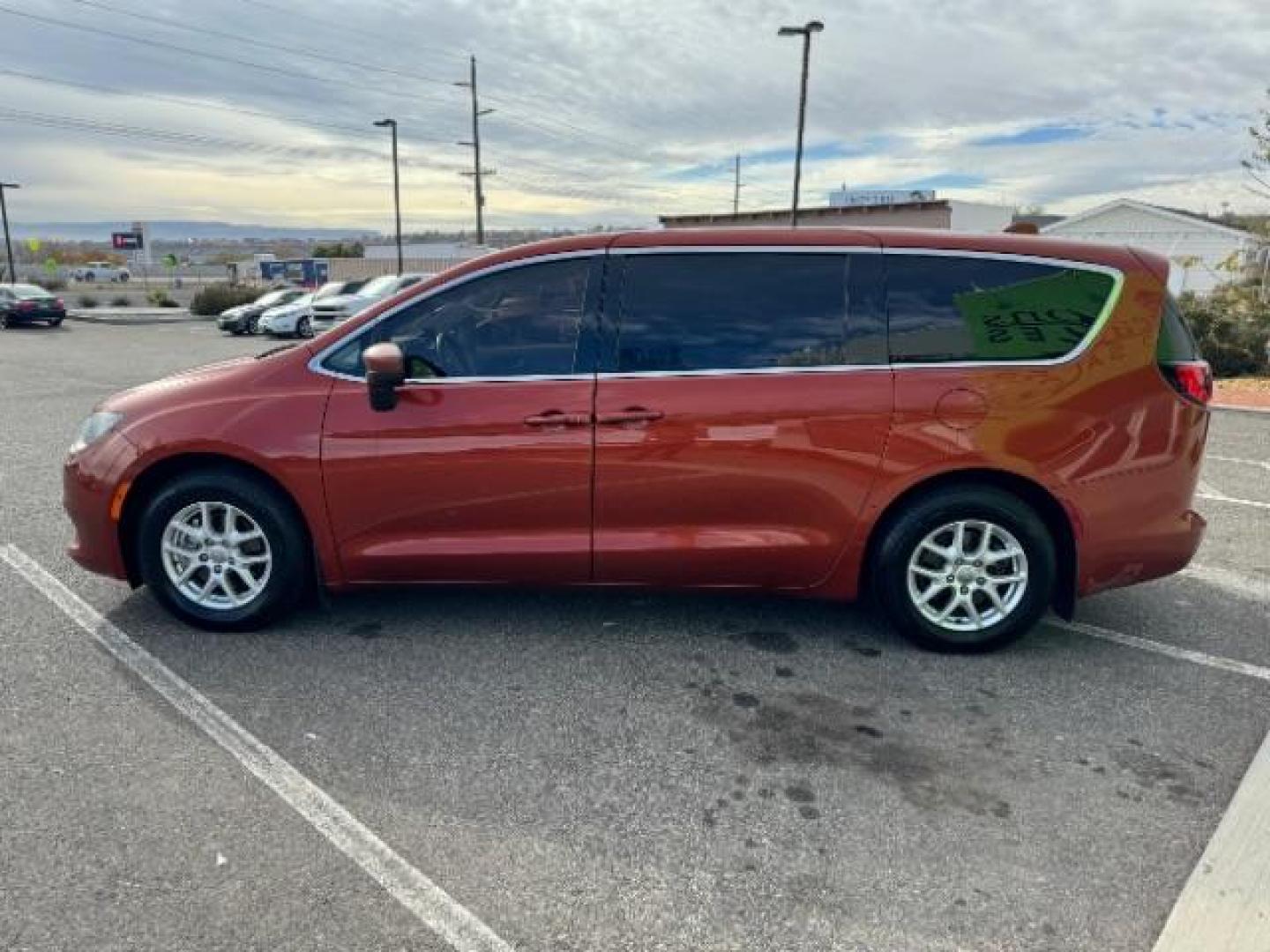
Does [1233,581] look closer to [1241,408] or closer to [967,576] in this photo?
[967,576]

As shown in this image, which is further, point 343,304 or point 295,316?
point 295,316

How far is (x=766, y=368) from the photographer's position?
3.63 m

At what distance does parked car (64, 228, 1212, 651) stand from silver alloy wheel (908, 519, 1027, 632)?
0.04ft

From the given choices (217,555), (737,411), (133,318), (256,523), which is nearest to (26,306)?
(133,318)

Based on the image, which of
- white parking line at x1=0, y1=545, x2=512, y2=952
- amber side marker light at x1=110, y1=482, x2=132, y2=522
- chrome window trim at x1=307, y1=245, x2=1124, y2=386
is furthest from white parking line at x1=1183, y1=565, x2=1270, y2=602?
amber side marker light at x1=110, y1=482, x2=132, y2=522

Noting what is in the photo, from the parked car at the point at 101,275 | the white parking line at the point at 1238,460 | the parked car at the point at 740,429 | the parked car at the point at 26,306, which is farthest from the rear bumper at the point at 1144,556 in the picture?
the parked car at the point at 101,275

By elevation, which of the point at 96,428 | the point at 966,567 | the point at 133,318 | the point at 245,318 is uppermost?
the point at 96,428

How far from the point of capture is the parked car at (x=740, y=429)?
11.9 ft

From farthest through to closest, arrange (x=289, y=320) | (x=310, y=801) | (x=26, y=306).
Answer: (x=26, y=306)
(x=289, y=320)
(x=310, y=801)

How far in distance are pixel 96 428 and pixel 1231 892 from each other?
179 inches

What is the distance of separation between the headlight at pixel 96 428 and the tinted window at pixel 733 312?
2297 mm

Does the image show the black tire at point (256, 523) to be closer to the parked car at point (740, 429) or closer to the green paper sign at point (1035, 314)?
the parked car at point (740, 429)

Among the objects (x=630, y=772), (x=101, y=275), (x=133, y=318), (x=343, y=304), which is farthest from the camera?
(x=101, y=275)

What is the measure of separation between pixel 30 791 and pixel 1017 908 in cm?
295
